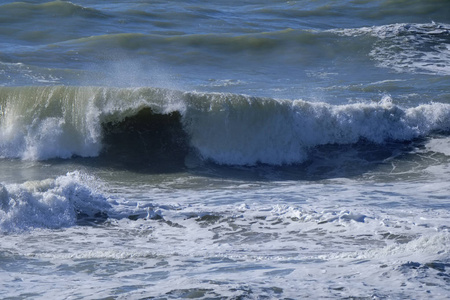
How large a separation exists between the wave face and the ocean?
25 mm

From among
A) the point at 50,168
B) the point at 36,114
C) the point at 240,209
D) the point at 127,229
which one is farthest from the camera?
the point at 36,114

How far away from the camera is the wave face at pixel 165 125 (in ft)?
37.7

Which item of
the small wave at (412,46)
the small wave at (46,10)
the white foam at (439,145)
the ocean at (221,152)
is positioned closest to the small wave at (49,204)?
the ocean at (221,152)

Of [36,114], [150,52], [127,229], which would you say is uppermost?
[150,52]

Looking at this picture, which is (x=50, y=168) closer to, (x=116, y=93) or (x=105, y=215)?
(x=116, y=93)

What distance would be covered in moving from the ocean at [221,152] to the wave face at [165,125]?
0.08ft

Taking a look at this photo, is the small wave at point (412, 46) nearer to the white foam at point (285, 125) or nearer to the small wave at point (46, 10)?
the white foam at point (285, 125)

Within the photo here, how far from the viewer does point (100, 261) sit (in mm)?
6211

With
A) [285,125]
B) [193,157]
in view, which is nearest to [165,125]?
[193,157]

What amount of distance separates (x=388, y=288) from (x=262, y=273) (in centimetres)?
99

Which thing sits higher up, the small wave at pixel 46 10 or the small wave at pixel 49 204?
the small wave at pixel 46 10

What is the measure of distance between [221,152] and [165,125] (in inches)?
42.4

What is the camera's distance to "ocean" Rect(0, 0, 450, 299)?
5887 millimetres

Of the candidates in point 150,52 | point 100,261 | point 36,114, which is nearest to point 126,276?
point 100,261
